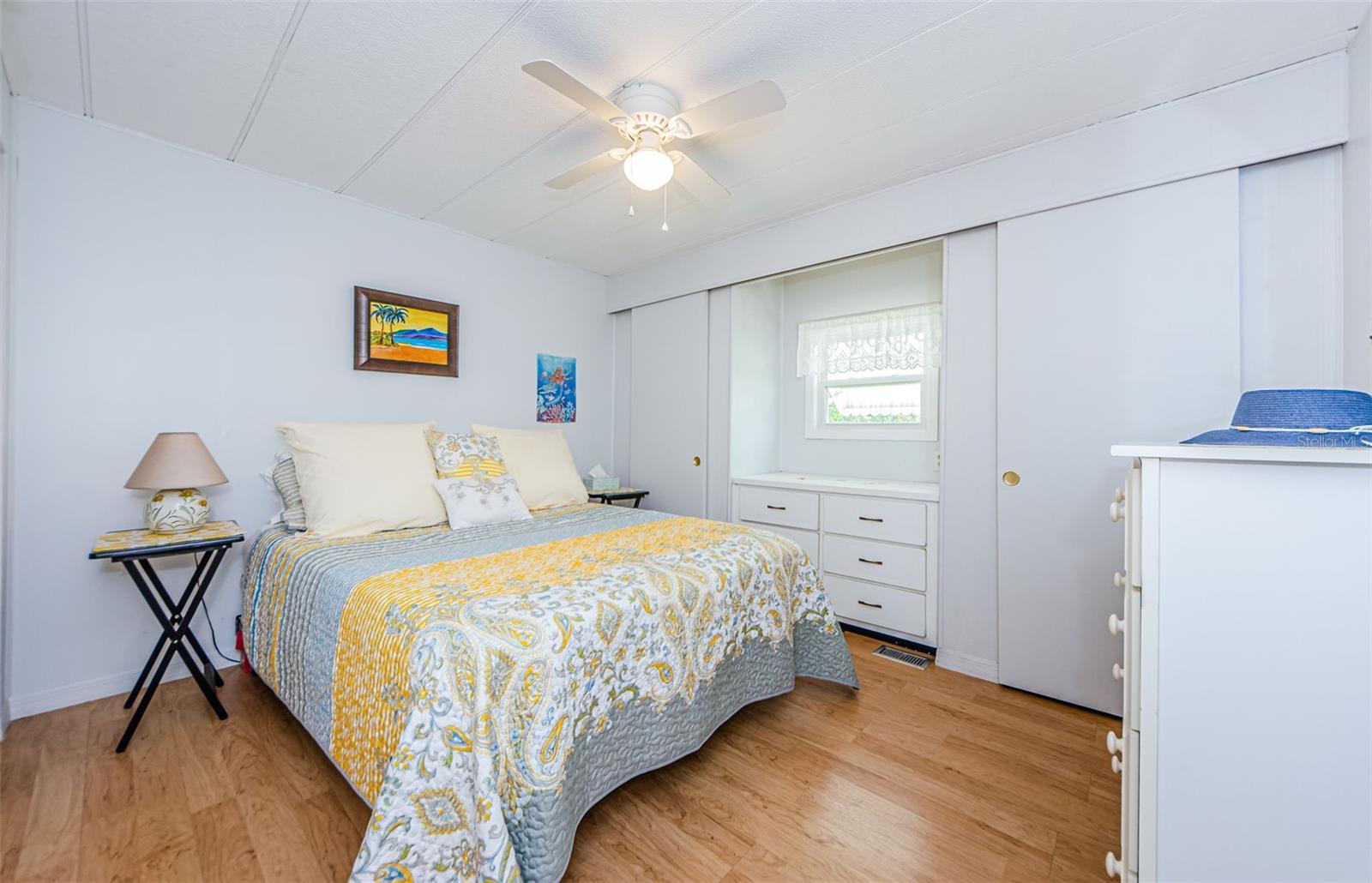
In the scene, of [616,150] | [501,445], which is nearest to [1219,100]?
[616,150]

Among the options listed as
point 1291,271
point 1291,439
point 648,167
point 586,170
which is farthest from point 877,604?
point 586,170

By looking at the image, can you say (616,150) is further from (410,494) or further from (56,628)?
(56,628)

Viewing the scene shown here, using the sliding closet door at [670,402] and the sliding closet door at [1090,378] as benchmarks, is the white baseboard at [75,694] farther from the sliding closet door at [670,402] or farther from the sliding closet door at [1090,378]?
the sliding closet door at [1090,378]

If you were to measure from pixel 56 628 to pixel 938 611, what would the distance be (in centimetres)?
381

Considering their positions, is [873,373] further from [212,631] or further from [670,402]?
[212,631]

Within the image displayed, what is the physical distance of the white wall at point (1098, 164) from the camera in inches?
68.8

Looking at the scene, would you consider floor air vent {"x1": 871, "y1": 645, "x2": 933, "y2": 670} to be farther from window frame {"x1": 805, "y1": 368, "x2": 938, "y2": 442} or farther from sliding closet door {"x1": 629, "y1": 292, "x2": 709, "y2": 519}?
sliding closet door {"x1": 629, "y1": 292, "x2": 709, "y2": 519}

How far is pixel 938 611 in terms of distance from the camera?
2.60m

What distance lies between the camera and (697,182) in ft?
7.13

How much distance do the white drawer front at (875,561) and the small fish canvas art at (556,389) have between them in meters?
2.04

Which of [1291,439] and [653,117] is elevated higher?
[653,117]

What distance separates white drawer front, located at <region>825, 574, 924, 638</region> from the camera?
107 inches

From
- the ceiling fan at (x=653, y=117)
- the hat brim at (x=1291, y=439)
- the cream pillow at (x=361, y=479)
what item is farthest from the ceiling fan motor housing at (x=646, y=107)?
the hat brim at (x=1291, y=439)

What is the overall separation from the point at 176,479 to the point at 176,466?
56 mm
